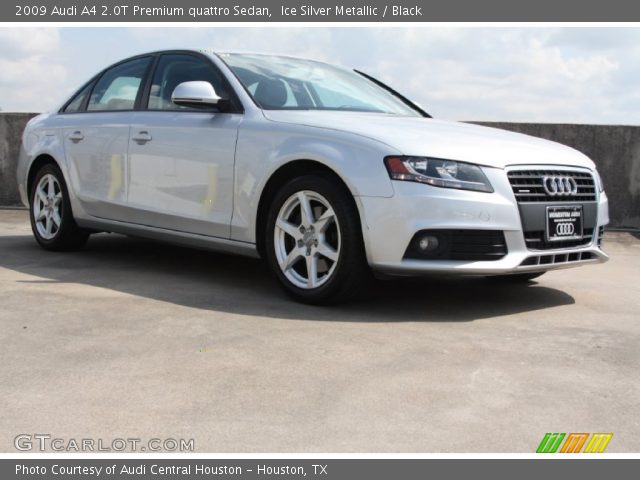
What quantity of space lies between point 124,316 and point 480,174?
2082 mm

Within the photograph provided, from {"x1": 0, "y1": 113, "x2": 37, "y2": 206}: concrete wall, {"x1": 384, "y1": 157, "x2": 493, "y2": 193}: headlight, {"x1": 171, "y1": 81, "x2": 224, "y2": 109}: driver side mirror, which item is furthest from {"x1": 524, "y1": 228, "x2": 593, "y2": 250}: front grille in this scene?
{"x1": 0, "y1": 113, "x2": 37, "y2": 206}: concrete wall

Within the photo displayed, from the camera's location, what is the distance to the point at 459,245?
4793 mm

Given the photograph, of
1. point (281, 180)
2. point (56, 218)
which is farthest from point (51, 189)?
point (281, 180)

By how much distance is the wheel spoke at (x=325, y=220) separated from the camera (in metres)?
5.04

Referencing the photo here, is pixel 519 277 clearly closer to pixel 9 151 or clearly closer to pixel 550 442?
pixel 550 442

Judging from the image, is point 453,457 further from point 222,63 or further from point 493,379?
point 222,63

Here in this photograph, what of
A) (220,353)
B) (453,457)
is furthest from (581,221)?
(453,457)

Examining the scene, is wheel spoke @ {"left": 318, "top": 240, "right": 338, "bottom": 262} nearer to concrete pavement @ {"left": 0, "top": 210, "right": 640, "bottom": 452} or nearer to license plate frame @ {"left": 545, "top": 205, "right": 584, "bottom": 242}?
concrete pavement @ {"left": 0, "top": 210, "right": 640, "bottom": 452}

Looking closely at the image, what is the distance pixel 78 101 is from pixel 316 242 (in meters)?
3.18

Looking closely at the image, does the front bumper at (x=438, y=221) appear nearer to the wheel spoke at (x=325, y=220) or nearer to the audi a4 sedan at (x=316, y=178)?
the audi a4 sedan at (x=316, y=178)

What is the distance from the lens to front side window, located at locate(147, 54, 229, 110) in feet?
19.9

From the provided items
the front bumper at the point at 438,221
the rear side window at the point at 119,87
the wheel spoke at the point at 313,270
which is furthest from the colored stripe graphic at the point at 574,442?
the rear side window at the point at 119,87

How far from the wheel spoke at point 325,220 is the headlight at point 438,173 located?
0.46m

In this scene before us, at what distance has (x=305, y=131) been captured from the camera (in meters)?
5.21
